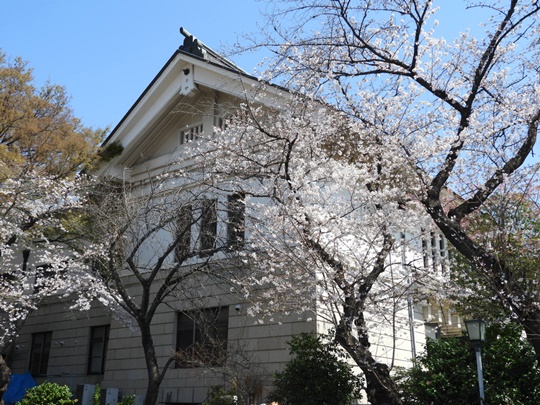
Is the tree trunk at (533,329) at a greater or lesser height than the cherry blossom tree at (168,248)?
lesser

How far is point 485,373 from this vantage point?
540 inches

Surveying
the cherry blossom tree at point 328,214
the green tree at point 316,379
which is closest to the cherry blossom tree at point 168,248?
the cherry blossom tree at point 328,214

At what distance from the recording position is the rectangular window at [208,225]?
57.3 ft

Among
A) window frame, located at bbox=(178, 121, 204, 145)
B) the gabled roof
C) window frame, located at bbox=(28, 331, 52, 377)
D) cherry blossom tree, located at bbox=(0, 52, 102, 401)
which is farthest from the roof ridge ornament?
window frame, located at bbox=(28, 331, 52, 377)

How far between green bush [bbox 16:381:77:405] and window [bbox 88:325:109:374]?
450cm

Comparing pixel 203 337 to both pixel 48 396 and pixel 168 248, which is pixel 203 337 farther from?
pixel 48 396

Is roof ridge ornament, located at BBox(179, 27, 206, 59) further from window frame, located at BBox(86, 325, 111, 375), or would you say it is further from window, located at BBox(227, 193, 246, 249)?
window frame, located at BBox(86, 325, 111, 375)

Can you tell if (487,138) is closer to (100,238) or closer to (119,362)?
(100,238)

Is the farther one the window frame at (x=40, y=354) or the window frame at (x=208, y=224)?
the window frame at (x=40, y=354)

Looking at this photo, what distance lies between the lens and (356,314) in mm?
13094

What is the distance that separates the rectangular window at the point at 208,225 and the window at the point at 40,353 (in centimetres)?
1129

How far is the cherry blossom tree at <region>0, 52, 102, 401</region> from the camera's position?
63.4ft

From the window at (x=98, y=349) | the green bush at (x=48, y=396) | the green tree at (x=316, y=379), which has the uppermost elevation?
the window at (x=98, y=349)

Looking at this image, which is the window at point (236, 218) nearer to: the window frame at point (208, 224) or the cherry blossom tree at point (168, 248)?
the cherry blossom tree at point (168, 248)
